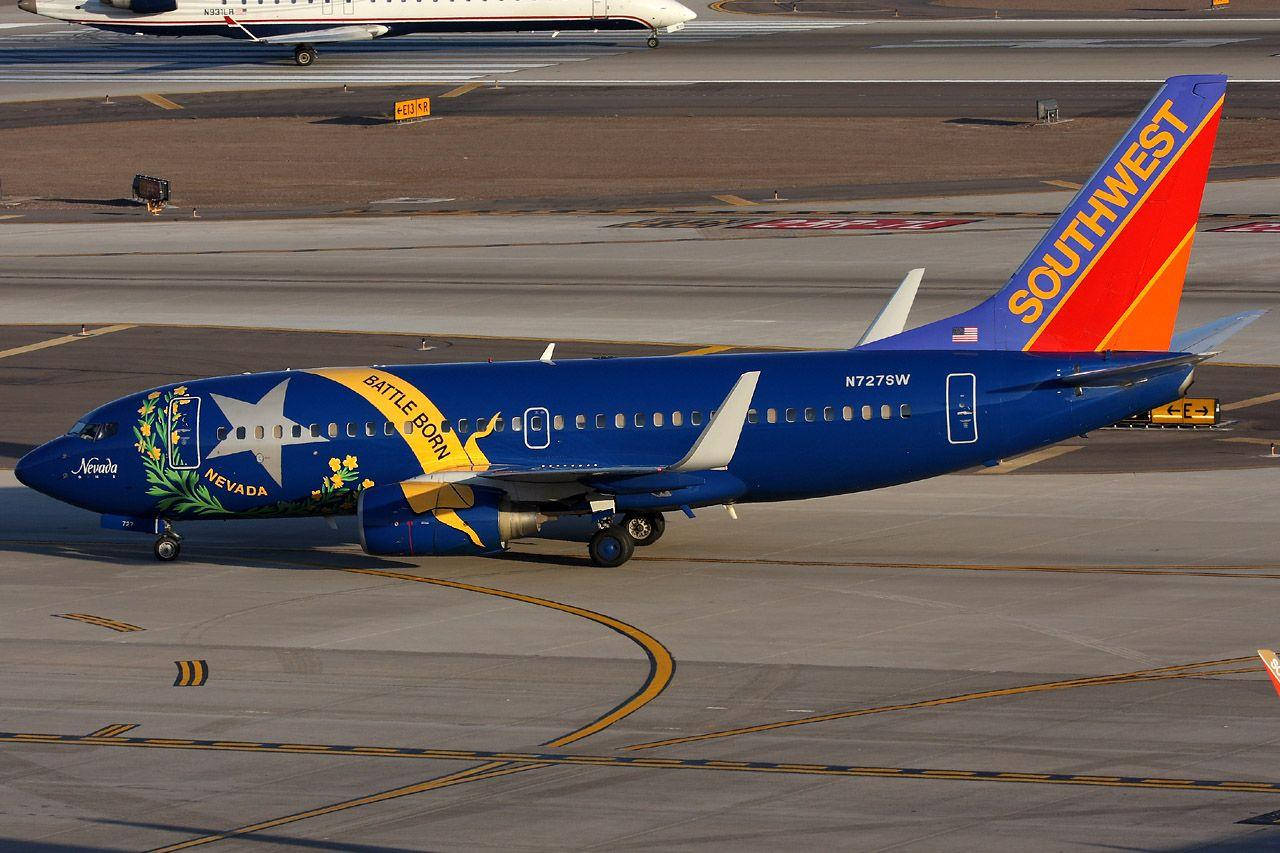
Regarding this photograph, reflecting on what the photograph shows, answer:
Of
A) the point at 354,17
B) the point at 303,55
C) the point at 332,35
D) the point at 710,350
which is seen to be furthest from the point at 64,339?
the point at 303,55

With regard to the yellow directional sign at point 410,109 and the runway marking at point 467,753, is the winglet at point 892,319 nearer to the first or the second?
the runway marking at point 467,753

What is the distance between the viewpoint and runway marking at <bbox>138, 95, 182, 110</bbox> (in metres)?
119

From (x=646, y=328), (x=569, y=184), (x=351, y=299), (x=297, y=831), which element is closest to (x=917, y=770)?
(x=297, y=831)

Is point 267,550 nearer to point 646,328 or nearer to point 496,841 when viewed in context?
point 496,841

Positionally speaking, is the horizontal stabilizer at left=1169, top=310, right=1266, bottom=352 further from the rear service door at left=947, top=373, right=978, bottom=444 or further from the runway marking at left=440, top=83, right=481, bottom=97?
the runway marking at left=440, top=83, right=481, bottom=97

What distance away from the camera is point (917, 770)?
27.6m

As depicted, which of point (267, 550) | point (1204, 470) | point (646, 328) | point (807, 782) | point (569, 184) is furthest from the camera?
point (569, 184)

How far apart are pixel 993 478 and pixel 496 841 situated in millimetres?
26094

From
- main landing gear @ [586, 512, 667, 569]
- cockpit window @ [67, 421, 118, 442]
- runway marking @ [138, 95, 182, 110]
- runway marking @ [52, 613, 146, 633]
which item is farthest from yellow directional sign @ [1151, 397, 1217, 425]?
runway marking @ [138, 95, 182, 110]

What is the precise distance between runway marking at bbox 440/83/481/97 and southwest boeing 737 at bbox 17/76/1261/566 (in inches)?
3156

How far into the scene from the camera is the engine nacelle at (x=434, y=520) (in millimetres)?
39531

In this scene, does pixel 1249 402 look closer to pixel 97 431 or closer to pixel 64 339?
pixel 97 431

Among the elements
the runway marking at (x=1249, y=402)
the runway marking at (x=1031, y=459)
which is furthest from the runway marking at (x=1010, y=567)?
the runway marking at (x=1249, y=402)

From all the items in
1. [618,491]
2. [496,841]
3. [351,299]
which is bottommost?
[496,841]
